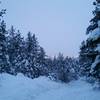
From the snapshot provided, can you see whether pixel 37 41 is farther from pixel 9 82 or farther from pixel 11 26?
pixel 9 82

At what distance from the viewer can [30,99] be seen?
72.9ft

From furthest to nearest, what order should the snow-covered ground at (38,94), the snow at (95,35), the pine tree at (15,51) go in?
the pine tree at (15,51), the snow at (95,35), the snow-covered ground at (38,94)

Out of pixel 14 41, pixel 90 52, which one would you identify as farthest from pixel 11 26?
pixel 90 52

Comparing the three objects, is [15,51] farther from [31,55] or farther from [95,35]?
[95,35]

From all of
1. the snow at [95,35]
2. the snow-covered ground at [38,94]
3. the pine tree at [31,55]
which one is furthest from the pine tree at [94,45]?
the pine tree at [31,55]

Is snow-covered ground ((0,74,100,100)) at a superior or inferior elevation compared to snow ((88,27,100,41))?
inferior

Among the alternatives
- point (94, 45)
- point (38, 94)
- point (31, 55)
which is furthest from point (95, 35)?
point (31, 55)

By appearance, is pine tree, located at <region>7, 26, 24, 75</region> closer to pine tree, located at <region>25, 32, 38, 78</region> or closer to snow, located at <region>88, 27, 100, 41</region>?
pine tree, located at <region>25, 32, 38, 78</region>

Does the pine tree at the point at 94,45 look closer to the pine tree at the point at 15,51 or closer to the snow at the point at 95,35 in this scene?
the snow at the point at 95,35

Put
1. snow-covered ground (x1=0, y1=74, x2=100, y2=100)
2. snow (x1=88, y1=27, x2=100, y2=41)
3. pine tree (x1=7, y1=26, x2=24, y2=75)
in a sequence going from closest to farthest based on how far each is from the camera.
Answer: snow-covered ground (x1=0, y1=74, x2=100, y2=100) → snow (x1=88, y1=27, x2=100, y2=41) → pine tree (x1=7, y1=26, x2=24, y2=75)

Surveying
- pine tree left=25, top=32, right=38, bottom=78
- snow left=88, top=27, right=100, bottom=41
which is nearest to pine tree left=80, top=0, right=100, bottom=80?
snow left=88, top=27, right=100, bottom=41

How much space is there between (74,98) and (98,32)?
587 cm

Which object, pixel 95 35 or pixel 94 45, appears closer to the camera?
pixel 95 35

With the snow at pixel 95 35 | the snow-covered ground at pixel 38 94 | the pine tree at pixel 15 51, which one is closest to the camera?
the snow-covered ground at pixel 38 94
